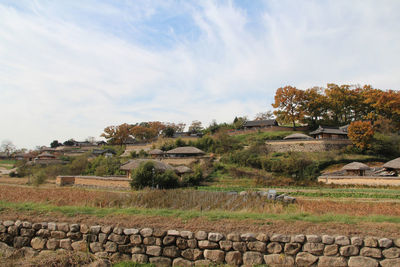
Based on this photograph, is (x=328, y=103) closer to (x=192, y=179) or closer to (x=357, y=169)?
(x=357, y=169)

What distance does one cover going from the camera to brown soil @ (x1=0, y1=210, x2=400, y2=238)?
20.0 feet

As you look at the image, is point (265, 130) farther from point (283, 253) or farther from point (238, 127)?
point (283, 253)

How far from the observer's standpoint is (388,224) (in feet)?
21.0

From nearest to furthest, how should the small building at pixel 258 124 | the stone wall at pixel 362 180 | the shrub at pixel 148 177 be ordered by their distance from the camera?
the stone wall at pixel 362 180
the shrub at pixel 148 177
the small building at pixel 258 124

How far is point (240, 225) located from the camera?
6.58 metres

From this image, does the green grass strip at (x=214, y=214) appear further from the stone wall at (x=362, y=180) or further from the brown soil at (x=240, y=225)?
the stone wall at (x=362, y=180)

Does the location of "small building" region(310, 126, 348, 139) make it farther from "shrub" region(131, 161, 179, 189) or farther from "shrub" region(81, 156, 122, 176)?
"shrub" region(81, 156, 122, 176)

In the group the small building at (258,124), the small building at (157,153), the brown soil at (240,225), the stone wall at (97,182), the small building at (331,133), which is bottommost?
the stone wall at (97,182)

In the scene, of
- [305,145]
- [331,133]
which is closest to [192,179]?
[305,145]

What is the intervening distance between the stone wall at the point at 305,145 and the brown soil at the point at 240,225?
3588 cm

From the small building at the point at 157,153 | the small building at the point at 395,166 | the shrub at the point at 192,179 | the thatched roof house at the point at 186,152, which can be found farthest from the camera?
the small building at the point at 157,153

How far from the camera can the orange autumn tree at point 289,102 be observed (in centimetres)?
4859

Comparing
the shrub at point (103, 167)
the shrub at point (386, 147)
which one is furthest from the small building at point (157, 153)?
the shrub at point (386, 147)

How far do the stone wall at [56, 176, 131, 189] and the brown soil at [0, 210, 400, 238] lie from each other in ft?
70.1
